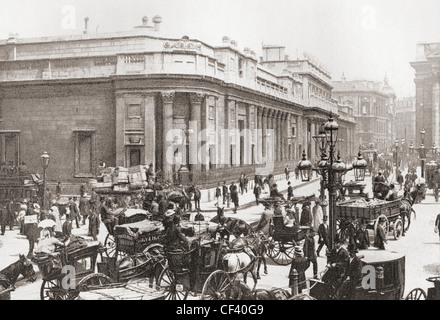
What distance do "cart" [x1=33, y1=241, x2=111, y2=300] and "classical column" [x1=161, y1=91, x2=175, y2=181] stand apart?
17.9m

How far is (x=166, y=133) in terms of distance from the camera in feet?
102

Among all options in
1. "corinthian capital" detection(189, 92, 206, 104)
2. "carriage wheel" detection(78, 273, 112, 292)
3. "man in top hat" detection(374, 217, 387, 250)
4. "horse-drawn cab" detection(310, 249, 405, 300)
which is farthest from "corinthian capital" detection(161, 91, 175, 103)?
"horse-drawn cab" detection(310, 249, 405, 300)

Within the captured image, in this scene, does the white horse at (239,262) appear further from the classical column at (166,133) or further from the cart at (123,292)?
the classical column at (166,133)

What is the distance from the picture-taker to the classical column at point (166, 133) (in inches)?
1209

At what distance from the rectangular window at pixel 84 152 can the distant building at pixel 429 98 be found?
36023mm

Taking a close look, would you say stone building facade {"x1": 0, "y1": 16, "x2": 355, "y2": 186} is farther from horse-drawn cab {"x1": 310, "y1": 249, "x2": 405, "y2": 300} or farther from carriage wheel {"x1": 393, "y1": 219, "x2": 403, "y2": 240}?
horse-drawn cab {"x1": 310, "y1": 249, "x2": 405, "y2": 300}

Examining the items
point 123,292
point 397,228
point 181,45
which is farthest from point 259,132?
point 123,292

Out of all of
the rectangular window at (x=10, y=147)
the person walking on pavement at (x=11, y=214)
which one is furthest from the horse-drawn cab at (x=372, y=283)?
the rectangular window at (x=10, y=147)

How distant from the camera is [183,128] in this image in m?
31.8

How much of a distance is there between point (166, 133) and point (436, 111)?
39684 mm

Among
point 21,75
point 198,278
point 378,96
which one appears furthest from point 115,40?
point 378,96

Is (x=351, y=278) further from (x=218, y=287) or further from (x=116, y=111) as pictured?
(x=116, y=111)

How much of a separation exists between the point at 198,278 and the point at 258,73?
110ft
